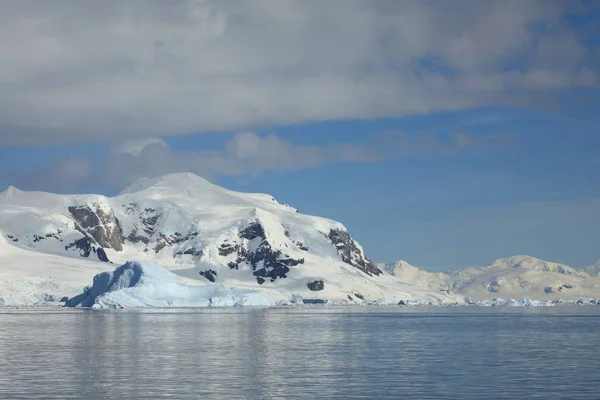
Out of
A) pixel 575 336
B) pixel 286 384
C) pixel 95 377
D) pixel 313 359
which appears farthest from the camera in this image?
pixel 575 336

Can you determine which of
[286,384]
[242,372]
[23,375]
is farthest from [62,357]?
[286,384]

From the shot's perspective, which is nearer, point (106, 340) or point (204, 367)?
point (204, 367)

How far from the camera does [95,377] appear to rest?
179 ft

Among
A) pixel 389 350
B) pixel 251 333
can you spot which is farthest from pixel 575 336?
pixel 251 333

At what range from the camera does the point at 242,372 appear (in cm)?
5694

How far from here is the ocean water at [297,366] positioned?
47.4 meters

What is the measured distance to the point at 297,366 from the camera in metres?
61.2

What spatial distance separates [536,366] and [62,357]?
37.1 meters

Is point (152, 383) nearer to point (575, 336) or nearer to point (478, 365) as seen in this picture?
point (478, 365)

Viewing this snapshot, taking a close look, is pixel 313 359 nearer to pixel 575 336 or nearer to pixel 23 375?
pixel 23 375

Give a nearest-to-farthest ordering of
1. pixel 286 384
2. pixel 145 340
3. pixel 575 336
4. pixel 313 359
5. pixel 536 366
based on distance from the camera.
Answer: pixel 286 384, pixel 536 366, pixel 313 359, pixel 145 340, pixel 575 336

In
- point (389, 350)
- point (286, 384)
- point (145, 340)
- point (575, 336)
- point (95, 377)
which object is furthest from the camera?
point (575, 336)

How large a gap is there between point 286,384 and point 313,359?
15870 mm

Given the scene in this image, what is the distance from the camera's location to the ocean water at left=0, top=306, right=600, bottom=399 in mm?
47406
